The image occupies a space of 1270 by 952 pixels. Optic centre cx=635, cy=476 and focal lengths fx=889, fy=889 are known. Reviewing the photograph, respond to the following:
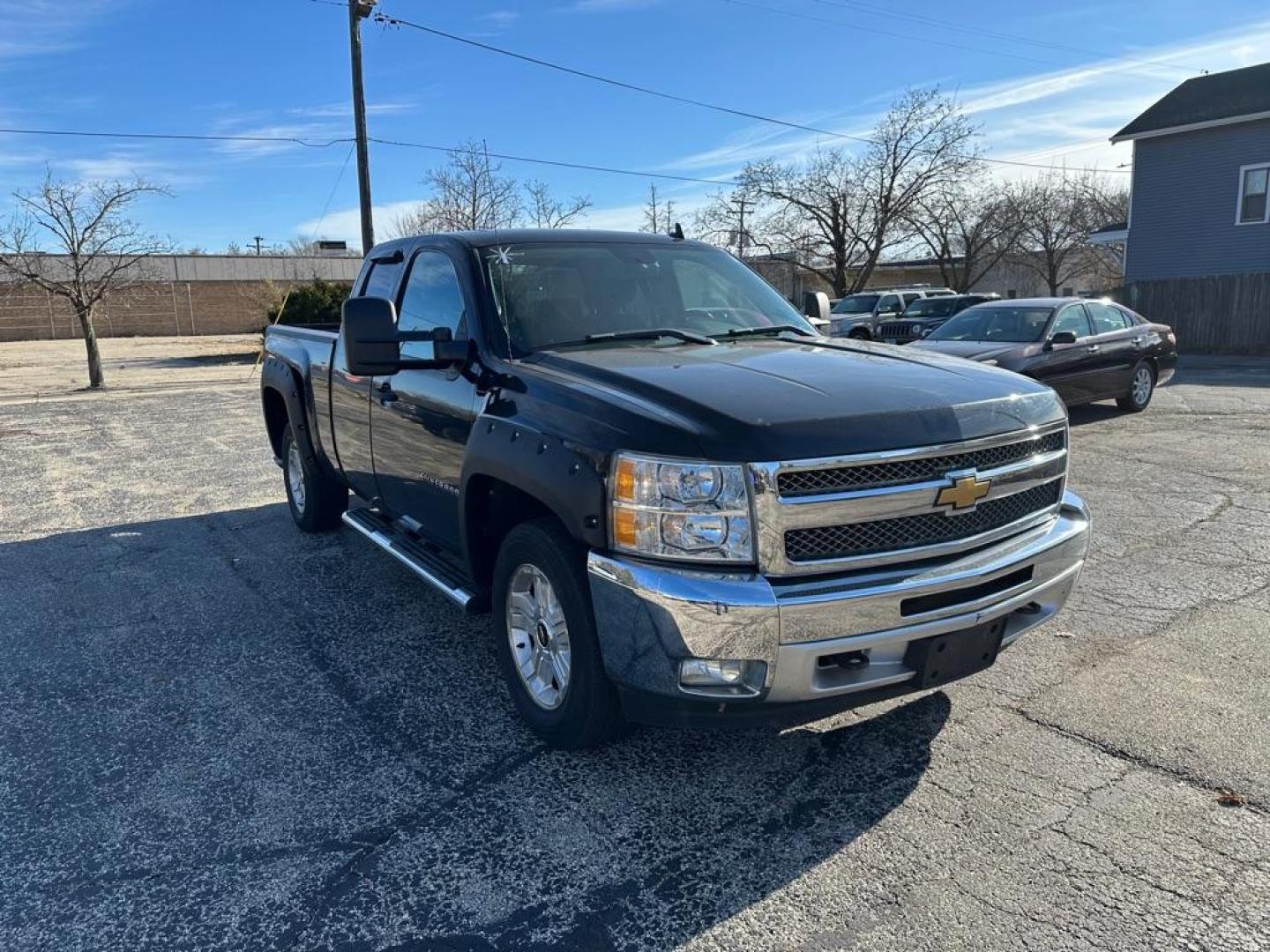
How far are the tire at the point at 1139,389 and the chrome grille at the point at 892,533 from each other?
400 inches

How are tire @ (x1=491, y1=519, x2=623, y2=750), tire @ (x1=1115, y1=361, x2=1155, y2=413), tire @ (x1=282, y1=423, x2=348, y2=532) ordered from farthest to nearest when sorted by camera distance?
tire @ (x1=1115, y1=361, x2=1155, y2=413) → tire @ (x1=282, y1=423, x2=348, y2=532) → tire @ (x1=491, y1=519, x2=623, y2=750)

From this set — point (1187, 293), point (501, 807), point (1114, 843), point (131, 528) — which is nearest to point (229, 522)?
point (131, 528)

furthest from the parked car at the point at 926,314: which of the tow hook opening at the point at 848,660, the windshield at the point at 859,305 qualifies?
the tow hook opening at the point at 848,660

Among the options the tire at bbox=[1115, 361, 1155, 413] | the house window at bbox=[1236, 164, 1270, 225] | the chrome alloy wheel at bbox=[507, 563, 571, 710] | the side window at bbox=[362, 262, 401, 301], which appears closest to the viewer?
the chrome alloy wheel at bbox=[507, 563, 571, 710]

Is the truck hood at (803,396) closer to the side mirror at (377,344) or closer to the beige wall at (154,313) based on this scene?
the side mirror at (377,344)

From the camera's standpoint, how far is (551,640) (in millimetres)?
3363

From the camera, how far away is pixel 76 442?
1152cm

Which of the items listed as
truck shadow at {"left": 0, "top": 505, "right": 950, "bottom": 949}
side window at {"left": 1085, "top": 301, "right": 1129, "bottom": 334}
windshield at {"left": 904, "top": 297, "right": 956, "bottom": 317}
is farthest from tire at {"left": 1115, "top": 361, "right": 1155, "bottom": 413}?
truck shadow at {"left": 0, "top": 505, "right": 950, "bottom": 949}

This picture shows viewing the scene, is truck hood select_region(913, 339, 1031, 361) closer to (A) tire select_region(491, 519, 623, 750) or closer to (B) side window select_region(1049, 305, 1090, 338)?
(B) side window select_region(1049, 305, 1090, 338)

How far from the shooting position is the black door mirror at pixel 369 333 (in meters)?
3.68

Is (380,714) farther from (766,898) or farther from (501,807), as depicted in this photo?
(766,898)

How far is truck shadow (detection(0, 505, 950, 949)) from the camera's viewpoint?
8.60 feet

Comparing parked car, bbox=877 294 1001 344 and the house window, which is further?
the house window

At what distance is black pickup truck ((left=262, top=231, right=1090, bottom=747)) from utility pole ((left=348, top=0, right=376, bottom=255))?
17.3 meters
